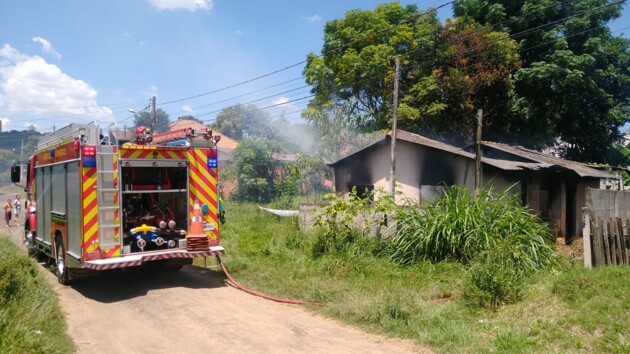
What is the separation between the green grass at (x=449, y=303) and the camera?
5.53 metres

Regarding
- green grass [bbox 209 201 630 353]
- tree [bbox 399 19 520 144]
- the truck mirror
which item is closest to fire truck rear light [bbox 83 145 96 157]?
green grass [bbox 209 201 630 353]

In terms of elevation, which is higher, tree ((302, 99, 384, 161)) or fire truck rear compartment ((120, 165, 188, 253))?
tree ((302, 99, 384, 161))

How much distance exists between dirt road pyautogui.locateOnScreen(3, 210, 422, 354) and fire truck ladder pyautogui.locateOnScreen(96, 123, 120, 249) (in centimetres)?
107

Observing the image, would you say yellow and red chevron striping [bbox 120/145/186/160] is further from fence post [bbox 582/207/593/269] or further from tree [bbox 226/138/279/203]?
tree [bbox 226/138/279/203]

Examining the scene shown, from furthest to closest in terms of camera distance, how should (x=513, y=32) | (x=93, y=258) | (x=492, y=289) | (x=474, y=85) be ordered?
(x=513, y=32) < (x=474, y=85) < (x=93, y=258) < (x=492, y=289)

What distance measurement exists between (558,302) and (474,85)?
17.3 meters

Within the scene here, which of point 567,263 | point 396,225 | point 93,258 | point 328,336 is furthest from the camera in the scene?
point 396,225

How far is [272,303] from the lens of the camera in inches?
313

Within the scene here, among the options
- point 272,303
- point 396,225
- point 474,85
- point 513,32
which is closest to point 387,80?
point 474,85

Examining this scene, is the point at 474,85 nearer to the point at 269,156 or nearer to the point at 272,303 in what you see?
the point at 269,156

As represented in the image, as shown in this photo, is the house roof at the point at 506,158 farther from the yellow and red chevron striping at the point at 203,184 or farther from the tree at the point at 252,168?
the yellow and red chevron striping at the point at 203,184

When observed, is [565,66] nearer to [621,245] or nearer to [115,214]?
[621,245]

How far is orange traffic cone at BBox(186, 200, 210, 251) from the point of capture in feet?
28.7

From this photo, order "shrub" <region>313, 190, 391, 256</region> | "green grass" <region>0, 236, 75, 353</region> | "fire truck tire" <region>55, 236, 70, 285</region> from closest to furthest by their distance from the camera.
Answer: "green grass" <region>0, 236, 75, 353</region> → "fire truck tire" <region>55, 236, 70, 285</region> → "shrub" <region>313, 190, 391, 256</region>
